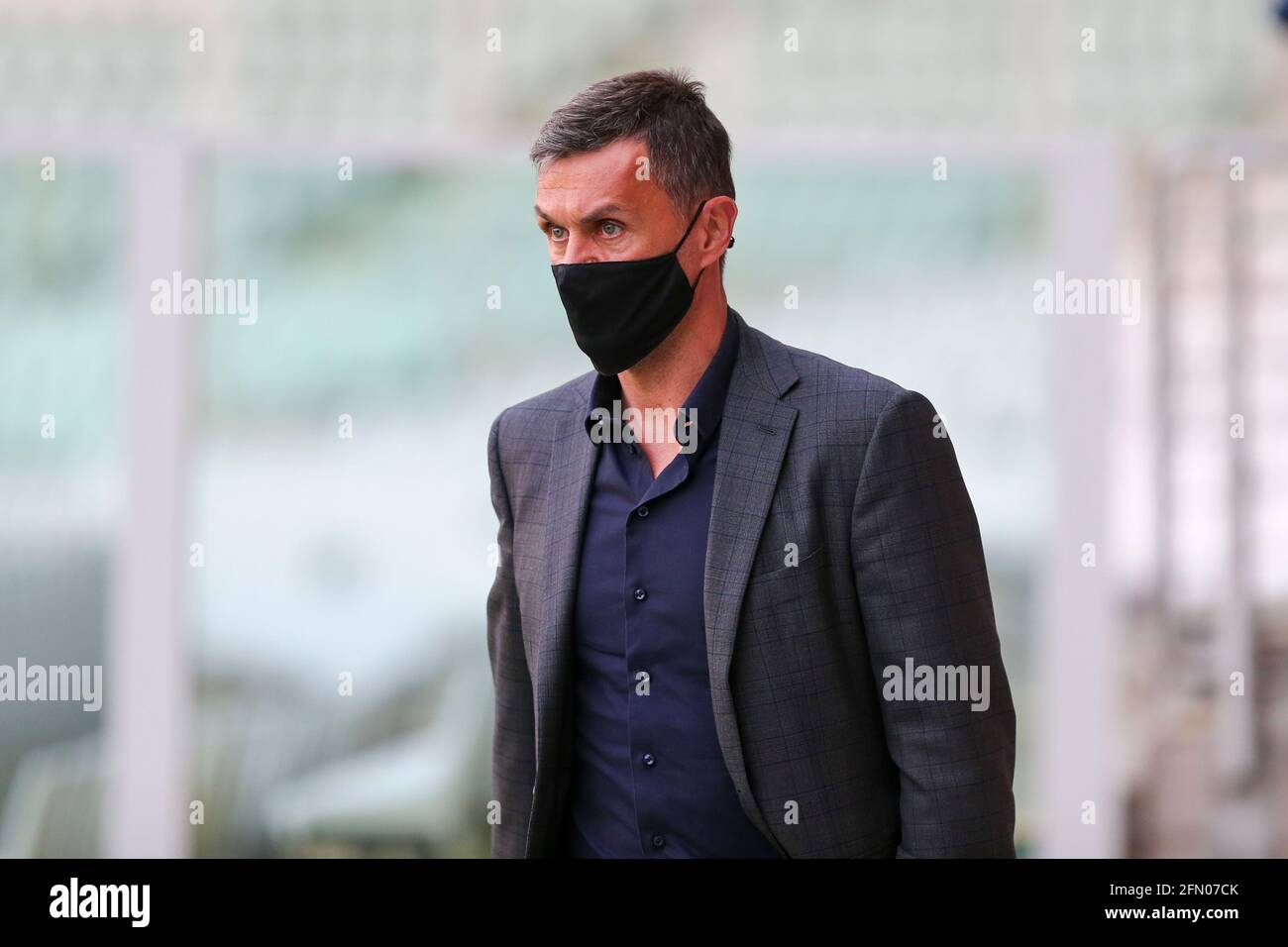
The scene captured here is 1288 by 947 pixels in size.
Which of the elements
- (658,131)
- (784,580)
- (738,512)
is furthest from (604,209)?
(784,580)

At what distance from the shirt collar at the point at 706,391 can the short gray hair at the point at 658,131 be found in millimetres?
189

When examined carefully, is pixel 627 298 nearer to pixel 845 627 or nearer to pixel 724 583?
pixel 724 583

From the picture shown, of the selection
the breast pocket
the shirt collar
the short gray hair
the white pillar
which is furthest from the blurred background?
the breast pocket

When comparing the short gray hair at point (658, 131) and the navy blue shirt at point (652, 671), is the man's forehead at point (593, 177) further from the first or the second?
the navy blue shirt at point (652, 671)

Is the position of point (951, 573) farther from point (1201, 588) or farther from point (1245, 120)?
point (1245, 120)

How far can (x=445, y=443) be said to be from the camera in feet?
13.0

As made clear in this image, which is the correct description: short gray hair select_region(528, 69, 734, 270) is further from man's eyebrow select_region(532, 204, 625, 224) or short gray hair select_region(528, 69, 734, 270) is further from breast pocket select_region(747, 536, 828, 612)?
breast pocket select_region(747, 536, 828, 612)

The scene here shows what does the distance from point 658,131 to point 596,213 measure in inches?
5.3

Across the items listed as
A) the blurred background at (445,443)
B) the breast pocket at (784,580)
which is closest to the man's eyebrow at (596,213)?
the breast pocket at (784,580)

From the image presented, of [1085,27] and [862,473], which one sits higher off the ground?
[1085,27]
